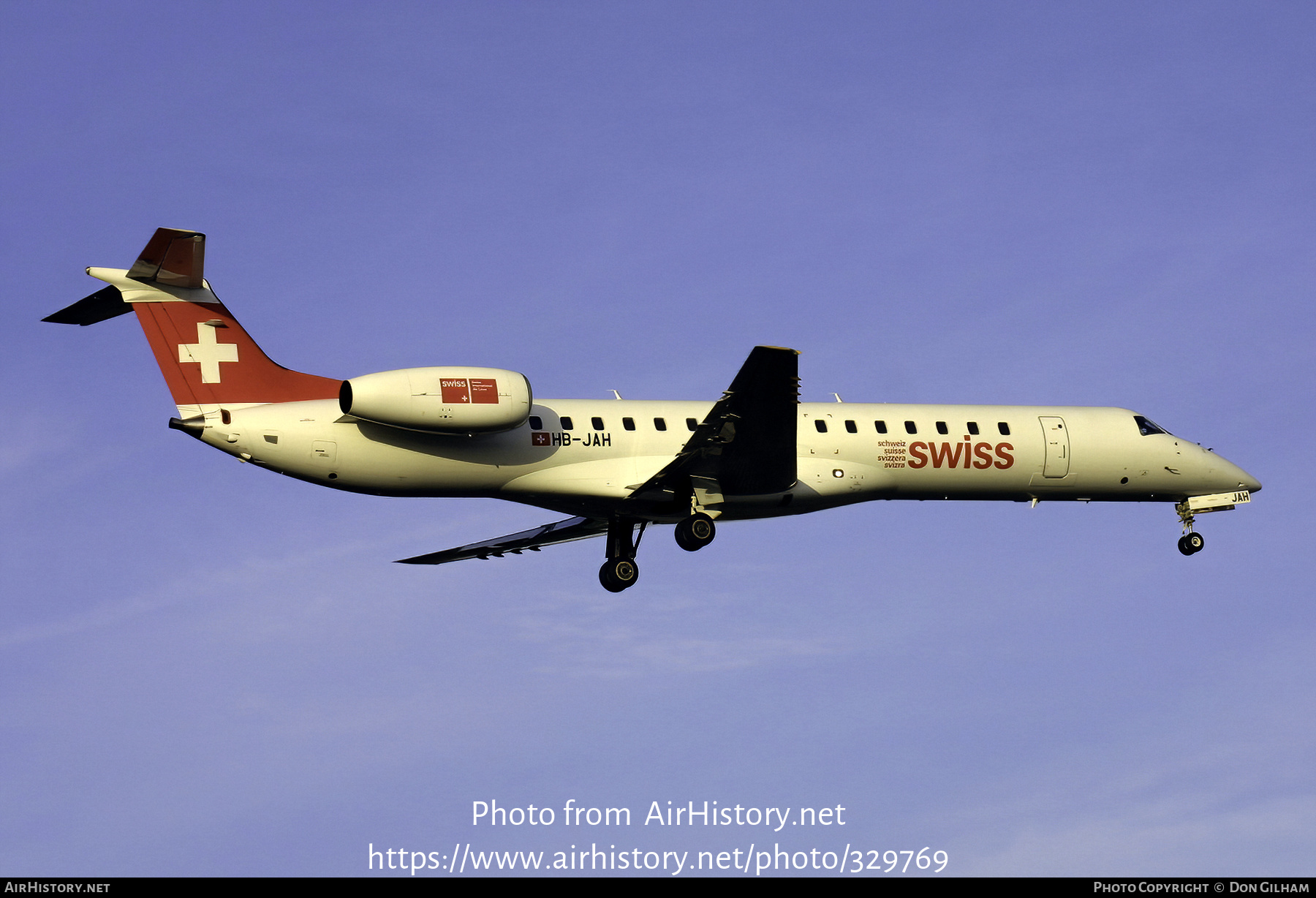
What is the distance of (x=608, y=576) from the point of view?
2780cm

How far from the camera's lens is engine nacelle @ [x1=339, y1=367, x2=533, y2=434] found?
78.2 feet

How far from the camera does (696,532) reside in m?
25.6

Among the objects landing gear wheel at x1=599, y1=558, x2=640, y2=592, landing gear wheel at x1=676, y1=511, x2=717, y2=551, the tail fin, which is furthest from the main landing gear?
the tail fin

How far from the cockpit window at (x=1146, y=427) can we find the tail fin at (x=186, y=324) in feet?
56.0

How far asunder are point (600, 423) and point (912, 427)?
20.6ft

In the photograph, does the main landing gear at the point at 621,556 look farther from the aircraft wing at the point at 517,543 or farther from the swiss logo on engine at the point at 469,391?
the swiss logo on engine at the point at 469,391

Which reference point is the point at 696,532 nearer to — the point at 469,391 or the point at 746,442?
the point at 746,442

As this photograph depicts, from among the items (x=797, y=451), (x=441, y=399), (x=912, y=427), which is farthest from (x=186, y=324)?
(x=912, y=427)

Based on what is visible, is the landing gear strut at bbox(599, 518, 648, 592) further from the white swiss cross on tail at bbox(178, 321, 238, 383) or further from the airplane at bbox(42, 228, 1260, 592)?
the white swiss cross on tail at bbox(178, 321, 238, 383)

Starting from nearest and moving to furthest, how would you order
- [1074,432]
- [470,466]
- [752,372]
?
[752,372] < [470,466] < [1074,432]
